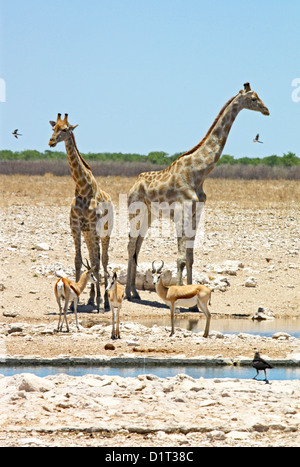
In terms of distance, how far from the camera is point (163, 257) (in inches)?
791

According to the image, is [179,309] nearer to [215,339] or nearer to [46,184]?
[215,339]

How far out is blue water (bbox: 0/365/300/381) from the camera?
1008 cm

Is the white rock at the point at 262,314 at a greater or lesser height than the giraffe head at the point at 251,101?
lesser

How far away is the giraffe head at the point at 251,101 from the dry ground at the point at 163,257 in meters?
3.42

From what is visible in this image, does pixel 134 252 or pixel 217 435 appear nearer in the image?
pixel 217 435

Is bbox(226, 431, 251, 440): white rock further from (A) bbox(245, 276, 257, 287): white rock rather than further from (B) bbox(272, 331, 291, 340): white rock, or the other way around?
(A) bbox(245, 276, 257, 287): white rock

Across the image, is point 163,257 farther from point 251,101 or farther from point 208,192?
point 208,192

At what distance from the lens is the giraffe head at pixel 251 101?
53.3 feet

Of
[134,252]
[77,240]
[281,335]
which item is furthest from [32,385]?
[134,252]

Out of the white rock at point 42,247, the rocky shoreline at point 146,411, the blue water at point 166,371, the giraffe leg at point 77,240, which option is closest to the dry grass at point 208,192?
the white rock at point 42,247

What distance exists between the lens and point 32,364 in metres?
10.6

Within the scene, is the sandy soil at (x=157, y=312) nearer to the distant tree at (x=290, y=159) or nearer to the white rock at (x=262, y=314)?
the white rock at (x=262, y=314)

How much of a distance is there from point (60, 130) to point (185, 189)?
2.38 m

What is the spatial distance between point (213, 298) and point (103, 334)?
179 inches
